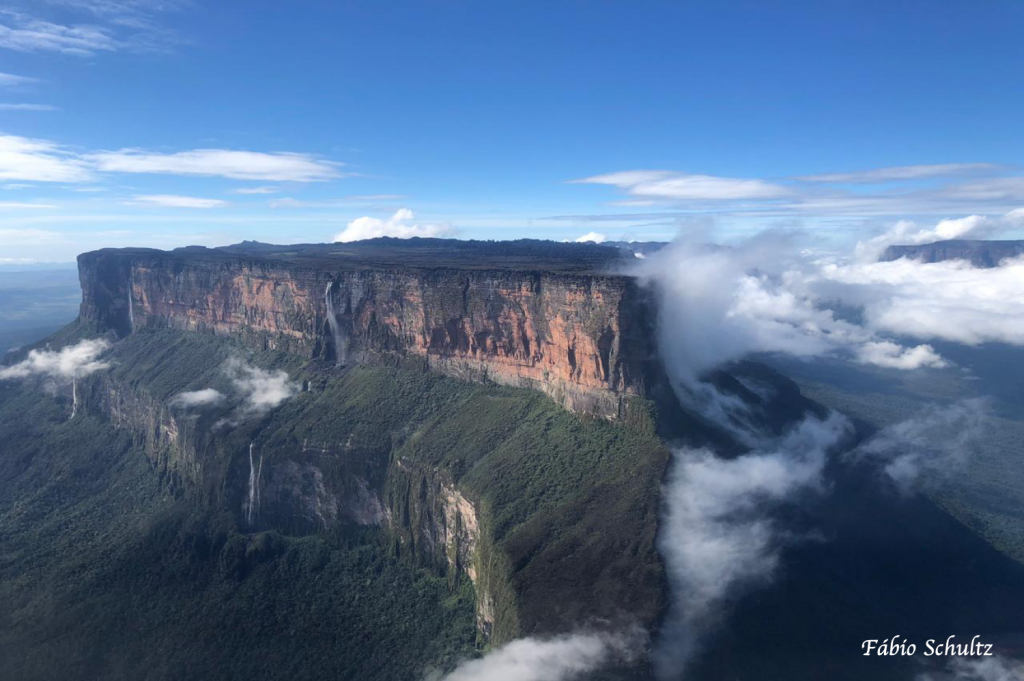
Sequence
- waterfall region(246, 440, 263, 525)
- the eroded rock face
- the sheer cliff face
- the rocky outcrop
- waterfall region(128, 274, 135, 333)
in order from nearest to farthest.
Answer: the rocky outcrop
the eroded rock face
the sheer cliff face
waterfall region(246, 440, 263, 525)
waterfall region(128, 274, 135, 333)

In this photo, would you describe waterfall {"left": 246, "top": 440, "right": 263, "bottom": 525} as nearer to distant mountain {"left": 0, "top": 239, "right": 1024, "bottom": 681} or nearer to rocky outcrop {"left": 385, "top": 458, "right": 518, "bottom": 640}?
distant mountain {"left": 0, "top": 239, "right": 1024, "bottom": 681}

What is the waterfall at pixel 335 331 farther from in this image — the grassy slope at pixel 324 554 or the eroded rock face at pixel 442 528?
the eroded rock face at pixel 442 528

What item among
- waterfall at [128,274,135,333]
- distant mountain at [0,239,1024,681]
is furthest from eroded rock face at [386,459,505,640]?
waterfall at [128,274,135,333]

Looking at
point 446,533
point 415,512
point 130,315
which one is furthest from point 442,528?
point 130,315

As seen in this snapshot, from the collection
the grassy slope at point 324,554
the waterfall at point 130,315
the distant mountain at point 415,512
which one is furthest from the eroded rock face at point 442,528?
the waterfall at point 130,315

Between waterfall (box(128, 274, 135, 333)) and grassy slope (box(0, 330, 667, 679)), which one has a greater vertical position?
waterfall (box(128, 274, 135, 333))

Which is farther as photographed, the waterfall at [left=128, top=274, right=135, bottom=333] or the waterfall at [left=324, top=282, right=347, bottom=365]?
the waterfall at [left=128, top=274, right=135, bottom=333]

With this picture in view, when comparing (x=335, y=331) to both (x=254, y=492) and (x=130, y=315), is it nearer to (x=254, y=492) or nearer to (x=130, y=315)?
(x=254, y=492)
